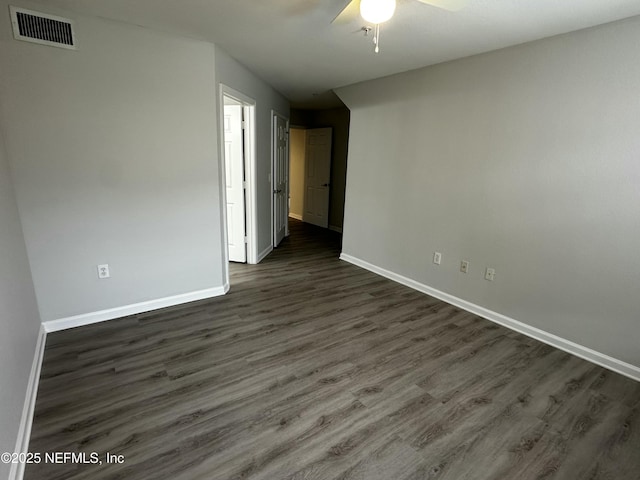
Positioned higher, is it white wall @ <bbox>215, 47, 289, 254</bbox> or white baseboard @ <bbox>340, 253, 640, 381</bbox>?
white wall @ <bbox>215, 47, 289, 254</bbox>

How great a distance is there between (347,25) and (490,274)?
8.08 feet

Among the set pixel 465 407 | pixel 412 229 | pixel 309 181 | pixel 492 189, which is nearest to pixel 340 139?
pixel 309 181

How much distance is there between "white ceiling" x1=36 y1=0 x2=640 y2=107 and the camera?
80.3 inches

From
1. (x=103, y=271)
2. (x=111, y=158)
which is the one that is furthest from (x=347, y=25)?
(x=103, y=271)

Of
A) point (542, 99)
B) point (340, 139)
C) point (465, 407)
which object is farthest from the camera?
point (340, 139)

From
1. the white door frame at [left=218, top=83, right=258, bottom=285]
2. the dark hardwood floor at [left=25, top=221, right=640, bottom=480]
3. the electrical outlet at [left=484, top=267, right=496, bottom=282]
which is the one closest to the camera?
the dark hardwood floor at [left=25, top=221, right=640, bottom=480]

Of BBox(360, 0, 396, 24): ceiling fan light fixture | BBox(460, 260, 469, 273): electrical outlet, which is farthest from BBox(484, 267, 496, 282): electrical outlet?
BBox(360, 0, 396, 24): ceiling fan light fixture

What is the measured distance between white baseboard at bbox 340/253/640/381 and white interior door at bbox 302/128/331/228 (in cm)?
299

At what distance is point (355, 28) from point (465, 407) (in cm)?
269

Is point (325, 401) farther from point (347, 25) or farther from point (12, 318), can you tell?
point (347, 25)

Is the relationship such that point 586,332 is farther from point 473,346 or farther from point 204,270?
point 204,270

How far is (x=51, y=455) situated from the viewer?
1.54 metres

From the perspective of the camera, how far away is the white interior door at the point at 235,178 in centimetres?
402

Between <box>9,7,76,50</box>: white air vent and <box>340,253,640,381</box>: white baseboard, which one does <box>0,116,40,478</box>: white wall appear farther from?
<box>340,253,640,381</box>: white baseboard
